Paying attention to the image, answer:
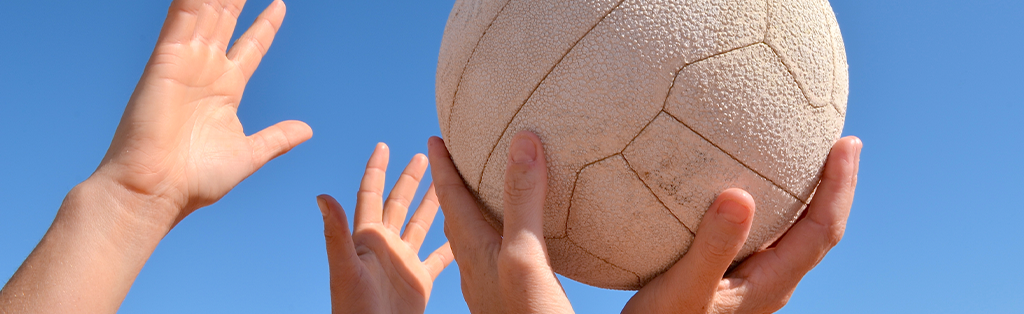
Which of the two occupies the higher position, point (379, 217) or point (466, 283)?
point (379, 217)

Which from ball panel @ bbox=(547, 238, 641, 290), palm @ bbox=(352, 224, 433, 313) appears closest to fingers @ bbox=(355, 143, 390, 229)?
palm @ bbox=(352, 224, 433, 313)

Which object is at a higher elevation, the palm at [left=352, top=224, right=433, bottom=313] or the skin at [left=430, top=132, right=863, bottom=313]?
the palm at [left=352, top=224, right=433, bottom=313]

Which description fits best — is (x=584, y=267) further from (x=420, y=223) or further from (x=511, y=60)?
(x=420, y=223)

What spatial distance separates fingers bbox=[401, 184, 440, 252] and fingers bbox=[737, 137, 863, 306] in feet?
10.4

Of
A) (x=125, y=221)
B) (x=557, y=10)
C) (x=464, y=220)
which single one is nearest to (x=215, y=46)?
(x=125, y=221)

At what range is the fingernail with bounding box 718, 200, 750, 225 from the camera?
2115mm

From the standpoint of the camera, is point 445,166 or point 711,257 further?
point 445,166

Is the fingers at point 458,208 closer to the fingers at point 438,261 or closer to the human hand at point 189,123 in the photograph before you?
the human hand at point 189,123

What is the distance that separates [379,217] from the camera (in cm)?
478

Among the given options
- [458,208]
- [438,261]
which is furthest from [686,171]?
[438,261]

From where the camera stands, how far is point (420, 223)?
5234 millimetres

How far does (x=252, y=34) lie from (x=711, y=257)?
280 cm

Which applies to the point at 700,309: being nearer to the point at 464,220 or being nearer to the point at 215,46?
the point at 464,220

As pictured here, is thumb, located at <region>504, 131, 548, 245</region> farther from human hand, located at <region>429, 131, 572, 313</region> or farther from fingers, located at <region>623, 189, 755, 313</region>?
fingers, located at <region>623, 189, 755, 313</region>
